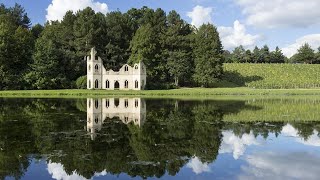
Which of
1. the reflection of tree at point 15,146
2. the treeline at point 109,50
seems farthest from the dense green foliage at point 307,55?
the reflection of tree at point 15,146

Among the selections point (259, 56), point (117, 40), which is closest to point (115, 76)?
point (117, 40)

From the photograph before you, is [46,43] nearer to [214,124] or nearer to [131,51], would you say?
[131,51]

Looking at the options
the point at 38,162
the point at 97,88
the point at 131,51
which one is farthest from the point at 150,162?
the point at 131,51

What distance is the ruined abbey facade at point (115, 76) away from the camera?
7612 centimetres

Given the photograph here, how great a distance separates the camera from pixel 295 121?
1115 inches

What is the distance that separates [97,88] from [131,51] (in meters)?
13.8

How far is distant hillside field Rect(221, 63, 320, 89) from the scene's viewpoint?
9075cm

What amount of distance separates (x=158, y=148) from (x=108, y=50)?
68.7 metres

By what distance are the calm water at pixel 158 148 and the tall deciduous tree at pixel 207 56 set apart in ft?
172

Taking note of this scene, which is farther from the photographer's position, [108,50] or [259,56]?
[259,56]

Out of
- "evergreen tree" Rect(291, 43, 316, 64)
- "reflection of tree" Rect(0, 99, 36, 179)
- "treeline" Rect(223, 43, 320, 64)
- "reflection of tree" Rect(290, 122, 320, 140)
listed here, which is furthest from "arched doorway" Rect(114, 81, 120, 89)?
"evergreen tree" Rect(291, 43, 316, 64)

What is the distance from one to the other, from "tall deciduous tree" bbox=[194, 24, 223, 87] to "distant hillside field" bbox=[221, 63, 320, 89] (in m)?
8.13

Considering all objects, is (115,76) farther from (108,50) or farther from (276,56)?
(276,56)

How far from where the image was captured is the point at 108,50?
84188 mm
